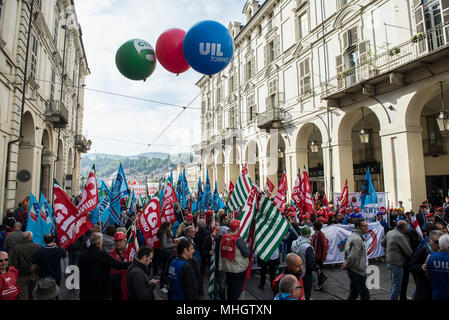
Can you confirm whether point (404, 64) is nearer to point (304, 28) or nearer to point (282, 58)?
point (304, 28)

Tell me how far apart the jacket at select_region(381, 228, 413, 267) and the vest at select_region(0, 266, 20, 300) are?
6.08 meters

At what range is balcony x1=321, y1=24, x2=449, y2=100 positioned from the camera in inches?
404

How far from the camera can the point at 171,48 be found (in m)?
7.44

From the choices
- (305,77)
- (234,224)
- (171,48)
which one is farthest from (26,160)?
(305,77)

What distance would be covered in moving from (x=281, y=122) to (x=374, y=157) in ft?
20.8

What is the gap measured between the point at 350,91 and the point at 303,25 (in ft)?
23.0

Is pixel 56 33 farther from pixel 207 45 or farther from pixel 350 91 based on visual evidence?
pixel 350 91

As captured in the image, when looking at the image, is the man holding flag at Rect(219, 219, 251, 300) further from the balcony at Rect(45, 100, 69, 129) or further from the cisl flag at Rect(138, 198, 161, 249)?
the balcony at Rect(45, 100, 69, 129)

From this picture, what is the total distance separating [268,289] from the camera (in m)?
6.51

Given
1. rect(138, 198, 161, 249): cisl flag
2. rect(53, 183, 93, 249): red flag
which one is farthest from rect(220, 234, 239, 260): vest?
rect(53, 183, 93, 249): red flag

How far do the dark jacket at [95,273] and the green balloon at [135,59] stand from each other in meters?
5.00

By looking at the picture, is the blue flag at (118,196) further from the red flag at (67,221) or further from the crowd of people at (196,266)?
the red flag at (67,221)

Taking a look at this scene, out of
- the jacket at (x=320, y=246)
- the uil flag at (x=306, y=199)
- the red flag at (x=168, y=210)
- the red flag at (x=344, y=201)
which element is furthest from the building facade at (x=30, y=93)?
the red flag at (x=344, y=201)
